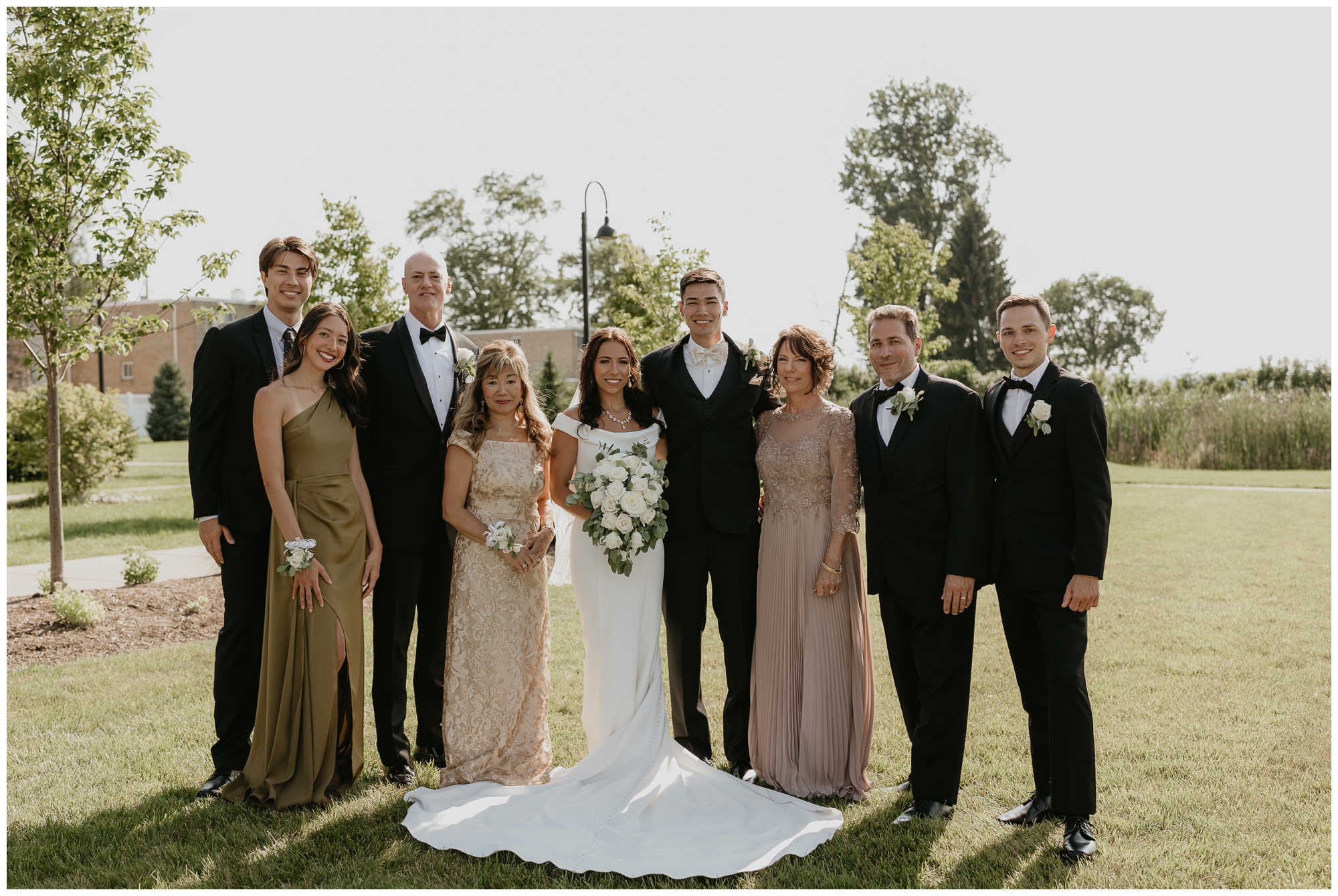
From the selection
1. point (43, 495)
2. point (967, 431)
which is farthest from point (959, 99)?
point (967, 431)

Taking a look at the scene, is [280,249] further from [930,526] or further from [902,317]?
[930,526]

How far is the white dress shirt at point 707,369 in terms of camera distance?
5336 mm

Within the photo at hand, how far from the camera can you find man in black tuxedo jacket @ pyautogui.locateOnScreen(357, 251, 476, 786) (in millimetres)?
5129

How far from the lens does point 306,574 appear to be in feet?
15.4

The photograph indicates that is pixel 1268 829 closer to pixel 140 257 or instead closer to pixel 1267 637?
pixel 1267 637

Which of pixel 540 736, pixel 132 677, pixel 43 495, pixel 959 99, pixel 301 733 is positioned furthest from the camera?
pixel 959 99

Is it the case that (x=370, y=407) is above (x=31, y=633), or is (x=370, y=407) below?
above

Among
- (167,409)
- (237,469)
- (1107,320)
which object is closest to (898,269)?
(237,469)

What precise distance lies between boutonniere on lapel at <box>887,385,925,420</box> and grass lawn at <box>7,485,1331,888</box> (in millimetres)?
2044

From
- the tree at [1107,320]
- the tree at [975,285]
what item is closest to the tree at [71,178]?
the tree at [975,285]

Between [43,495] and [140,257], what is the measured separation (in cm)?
1238

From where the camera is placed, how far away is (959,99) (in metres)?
49.4

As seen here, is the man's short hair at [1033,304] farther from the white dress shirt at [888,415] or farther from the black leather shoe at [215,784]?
the black leather shoe at [215,784]

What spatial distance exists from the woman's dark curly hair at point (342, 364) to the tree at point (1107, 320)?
68919 mm
